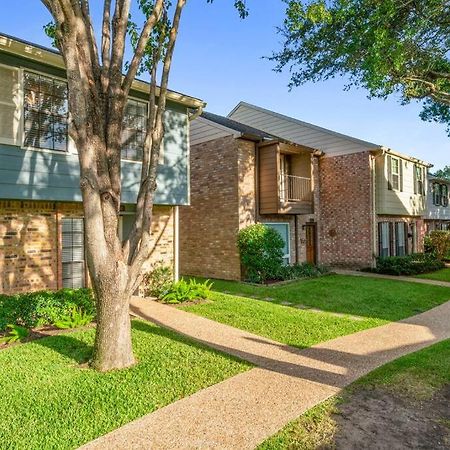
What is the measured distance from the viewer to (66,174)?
351 inches

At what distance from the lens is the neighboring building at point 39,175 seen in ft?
26.6

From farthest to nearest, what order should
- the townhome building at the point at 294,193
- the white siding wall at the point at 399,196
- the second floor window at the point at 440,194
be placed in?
the second floor window at the point at 440,194, the white siding wall at the point at 399,196, the townhome building at the point at 294,193

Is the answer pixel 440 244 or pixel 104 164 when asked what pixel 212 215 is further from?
pixel 440 244

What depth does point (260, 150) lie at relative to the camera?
1530 centimetres

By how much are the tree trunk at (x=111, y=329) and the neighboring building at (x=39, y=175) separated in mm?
4283

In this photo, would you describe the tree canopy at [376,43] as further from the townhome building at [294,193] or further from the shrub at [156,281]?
the shrub at [156,281]

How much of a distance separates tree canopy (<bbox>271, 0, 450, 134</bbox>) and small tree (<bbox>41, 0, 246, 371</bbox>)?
18.7 feet

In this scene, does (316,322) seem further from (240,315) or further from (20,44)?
(20,44)

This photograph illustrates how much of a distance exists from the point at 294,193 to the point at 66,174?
10.5 metres

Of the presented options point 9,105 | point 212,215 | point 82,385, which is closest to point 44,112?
point 9,105

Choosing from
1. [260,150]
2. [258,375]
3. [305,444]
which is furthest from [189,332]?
[260,150]

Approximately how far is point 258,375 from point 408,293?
30.4ft

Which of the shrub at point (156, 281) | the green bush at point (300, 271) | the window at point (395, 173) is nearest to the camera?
the shrub at point (156, 281)

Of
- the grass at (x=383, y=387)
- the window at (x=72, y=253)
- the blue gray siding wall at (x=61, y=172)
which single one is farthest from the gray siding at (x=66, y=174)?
the grass at (x=383, y=387)
